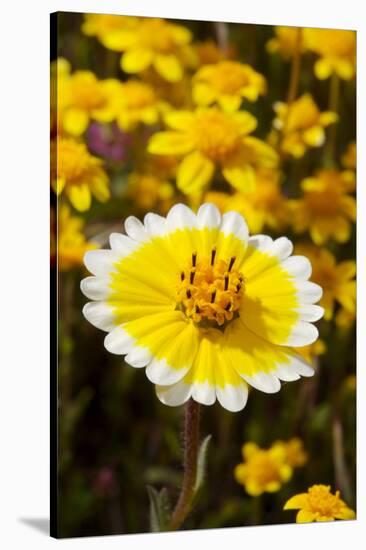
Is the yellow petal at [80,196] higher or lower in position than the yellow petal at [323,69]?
lower

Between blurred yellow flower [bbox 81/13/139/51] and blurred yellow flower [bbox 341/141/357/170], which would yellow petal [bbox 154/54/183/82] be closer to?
blurred yellow flower [bbox 81/13/139/51]

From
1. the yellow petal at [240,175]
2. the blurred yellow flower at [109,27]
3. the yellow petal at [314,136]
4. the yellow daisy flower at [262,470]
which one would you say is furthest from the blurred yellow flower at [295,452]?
the blurred yellow flower at [109,27]

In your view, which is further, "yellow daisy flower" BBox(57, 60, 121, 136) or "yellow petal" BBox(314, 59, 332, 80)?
"yellow petal" BBox(314, 59, 332, 80)

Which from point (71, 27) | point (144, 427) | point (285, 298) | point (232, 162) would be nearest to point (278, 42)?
point (232, 162)

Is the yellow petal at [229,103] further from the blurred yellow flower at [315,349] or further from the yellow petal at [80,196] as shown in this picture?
the blurred yellow flower at [315,349]

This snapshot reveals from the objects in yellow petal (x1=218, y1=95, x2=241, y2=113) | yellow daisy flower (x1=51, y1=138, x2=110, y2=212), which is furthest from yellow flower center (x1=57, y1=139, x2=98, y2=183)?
yellow petal (x1=218, y1=95, x2=241, y2=113)

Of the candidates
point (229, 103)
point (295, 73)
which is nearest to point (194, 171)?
point (229, 103)
